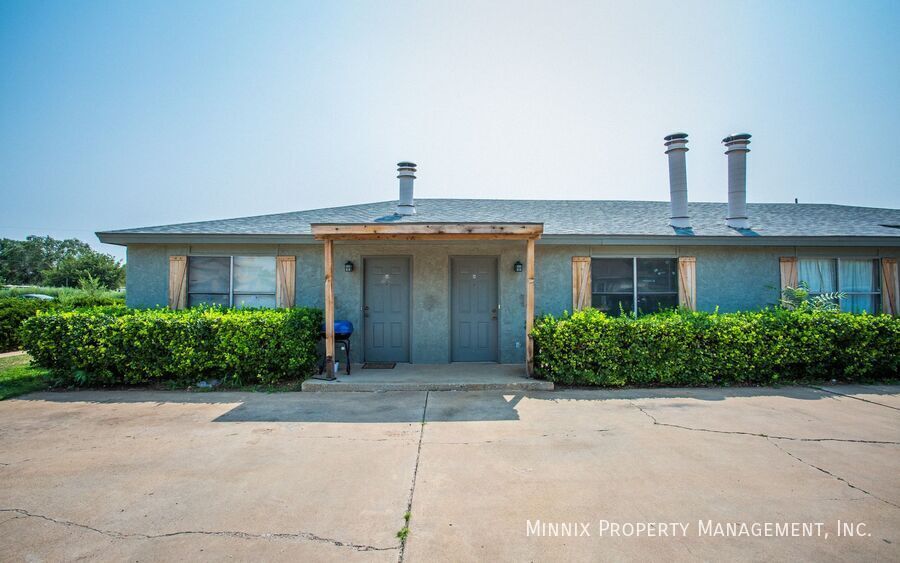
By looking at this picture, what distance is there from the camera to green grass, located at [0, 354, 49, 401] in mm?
6199

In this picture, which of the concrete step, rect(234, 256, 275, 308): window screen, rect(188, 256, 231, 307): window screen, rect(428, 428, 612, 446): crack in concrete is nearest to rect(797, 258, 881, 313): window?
the concrete step

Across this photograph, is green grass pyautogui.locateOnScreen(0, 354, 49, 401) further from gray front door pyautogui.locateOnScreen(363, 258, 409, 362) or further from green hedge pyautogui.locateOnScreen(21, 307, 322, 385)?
gray front door pyautogui.locateOnScreen(363, 258, 409, 362)

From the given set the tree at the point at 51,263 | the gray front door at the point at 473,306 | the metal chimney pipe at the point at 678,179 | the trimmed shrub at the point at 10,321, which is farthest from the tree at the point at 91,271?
the metal chimney pipe at the point at 678,179

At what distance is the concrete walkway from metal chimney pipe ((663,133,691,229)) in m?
4.95

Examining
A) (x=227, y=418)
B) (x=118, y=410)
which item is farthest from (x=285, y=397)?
(x=118, y=410)

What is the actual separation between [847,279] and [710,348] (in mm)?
4277

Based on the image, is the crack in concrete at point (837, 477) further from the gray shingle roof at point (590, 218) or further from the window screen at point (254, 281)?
the window screen at point (254, 281)

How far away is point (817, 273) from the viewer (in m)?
8.20

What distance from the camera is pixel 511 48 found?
922 cm

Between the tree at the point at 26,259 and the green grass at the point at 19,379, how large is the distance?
56904 mm

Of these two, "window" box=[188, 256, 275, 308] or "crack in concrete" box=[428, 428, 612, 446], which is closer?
"crack in concrete" box=[428, 428, 612, 446]

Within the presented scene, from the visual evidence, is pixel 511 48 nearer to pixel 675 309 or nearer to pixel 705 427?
pixel 675 309

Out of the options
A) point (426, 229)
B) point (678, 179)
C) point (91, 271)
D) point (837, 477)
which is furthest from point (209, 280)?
point (91, 271)

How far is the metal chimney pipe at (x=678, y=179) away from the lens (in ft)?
29.2
